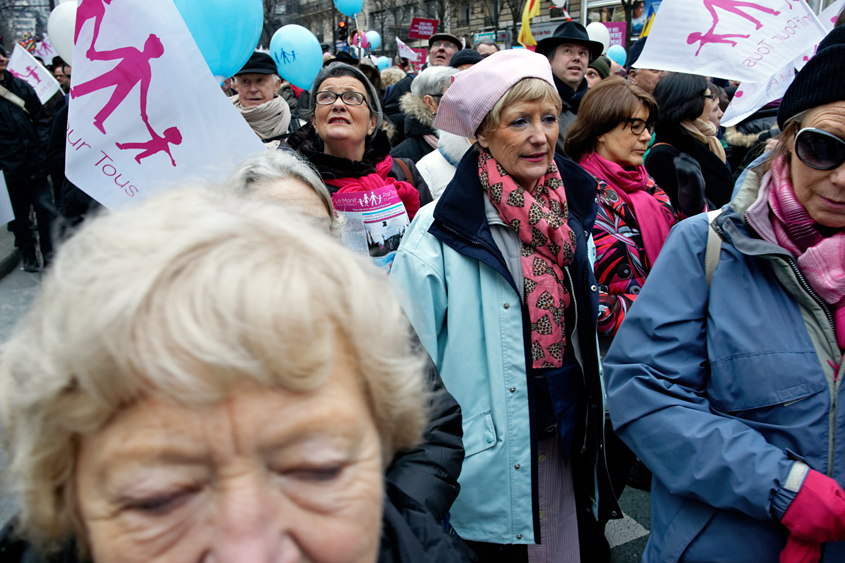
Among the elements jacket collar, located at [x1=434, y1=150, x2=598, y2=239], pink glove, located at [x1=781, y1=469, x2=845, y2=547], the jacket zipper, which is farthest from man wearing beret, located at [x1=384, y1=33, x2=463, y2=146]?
pink glove, located at [x1=781, y1=469, x2=845, y2=547]

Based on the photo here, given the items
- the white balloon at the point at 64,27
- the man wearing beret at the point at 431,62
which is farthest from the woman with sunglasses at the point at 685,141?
the white balloon at the point at 64,27

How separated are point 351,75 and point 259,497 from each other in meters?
2.85

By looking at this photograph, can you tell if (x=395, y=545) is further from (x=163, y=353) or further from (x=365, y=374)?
(x=163, y=353)

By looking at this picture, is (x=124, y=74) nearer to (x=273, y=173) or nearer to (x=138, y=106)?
(x=138, y=106)

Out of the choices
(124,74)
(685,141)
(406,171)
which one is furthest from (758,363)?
(685,141)

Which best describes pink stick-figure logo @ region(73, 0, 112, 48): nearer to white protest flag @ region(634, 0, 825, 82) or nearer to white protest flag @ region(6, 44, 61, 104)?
white protest flag @ region(634, 0, 825, 82)

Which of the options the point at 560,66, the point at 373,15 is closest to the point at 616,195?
the point at 560,66

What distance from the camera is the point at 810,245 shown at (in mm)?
1514

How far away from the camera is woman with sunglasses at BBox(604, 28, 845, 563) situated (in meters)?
1.42

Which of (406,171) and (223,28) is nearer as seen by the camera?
(223,28)

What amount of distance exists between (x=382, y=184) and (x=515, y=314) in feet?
4.08

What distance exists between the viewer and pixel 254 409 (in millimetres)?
687

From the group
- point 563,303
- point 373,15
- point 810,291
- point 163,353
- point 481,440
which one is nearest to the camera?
point 163,353

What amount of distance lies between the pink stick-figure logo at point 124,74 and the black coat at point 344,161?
0.83 m
